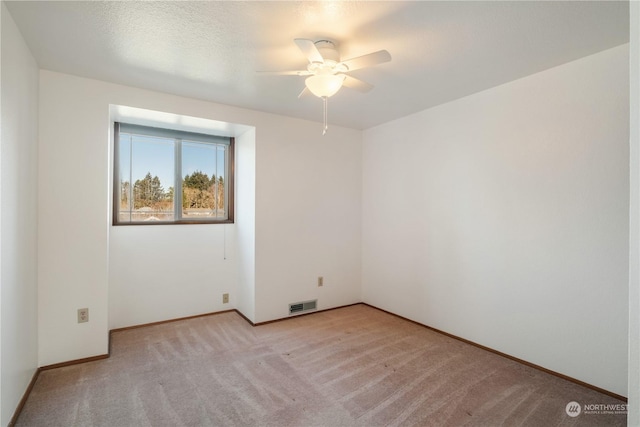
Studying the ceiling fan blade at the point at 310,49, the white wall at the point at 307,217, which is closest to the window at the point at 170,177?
the white wall at the point at 307,217

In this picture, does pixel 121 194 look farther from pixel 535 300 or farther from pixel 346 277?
pixel 535 300

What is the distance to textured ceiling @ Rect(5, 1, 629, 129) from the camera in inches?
69.8

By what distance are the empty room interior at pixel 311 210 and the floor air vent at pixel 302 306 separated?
26 millimetres

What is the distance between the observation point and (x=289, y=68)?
8.27ft

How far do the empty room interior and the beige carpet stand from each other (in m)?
0.02

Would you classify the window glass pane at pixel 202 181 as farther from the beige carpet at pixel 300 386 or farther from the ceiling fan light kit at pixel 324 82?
the ceiling fan light kit at pixel 324 82

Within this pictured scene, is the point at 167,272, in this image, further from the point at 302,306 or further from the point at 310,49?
the point at 310,49

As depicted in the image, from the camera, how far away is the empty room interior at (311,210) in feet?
6.31

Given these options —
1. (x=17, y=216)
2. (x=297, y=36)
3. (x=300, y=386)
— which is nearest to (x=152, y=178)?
(x=17, y=216)

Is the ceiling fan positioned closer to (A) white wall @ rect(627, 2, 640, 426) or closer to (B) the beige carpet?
(A) white wall @ rect(627, 2, 640, 426)

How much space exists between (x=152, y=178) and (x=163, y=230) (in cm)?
63

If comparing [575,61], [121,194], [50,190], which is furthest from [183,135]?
[575,61]

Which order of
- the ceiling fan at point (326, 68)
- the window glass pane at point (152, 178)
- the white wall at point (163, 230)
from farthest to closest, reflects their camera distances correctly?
the window glass pane at point (152, 178)
the white wall at point (163, 230)
the ceiling fan at point (326, 68)

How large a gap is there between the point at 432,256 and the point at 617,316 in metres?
1.51
